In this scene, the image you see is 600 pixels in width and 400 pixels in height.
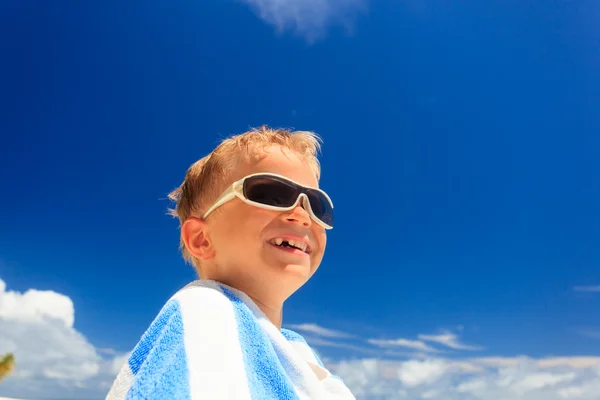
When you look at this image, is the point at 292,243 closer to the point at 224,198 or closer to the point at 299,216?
the point at 299,216

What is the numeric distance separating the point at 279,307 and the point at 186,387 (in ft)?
3.15

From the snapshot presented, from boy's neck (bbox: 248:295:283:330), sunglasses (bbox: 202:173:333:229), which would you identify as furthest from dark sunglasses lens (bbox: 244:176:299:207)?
boy's neck (bbox: 248:295:283:330)

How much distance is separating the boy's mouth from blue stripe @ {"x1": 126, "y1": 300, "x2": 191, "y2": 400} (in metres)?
0.58

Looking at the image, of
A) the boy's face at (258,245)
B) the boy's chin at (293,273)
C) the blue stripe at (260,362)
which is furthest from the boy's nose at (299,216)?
the blue stripe at (260,362)

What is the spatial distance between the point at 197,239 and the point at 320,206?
0.63m

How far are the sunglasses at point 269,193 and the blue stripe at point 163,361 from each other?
62 cm

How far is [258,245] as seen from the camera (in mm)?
2148

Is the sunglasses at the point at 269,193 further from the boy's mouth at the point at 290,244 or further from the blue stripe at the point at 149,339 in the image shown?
the blue stripe at the point at 149,339

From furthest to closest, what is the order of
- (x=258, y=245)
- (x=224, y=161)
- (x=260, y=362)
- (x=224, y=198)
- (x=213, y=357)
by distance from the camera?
(x=224, y=161) < (x=224, y=198) < (x=258, y=245) < (x=260, y=362) < (x=213, y=357)

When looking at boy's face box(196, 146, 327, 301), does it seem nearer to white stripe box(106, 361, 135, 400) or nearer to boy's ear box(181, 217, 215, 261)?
boy's ear box(181, 217, 215, 261)

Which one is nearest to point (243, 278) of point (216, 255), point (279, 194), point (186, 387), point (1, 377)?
point (216, 255)

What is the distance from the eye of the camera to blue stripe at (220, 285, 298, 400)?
5.28 ft

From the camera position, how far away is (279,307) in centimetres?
231

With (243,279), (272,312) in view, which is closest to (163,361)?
(243,279)
